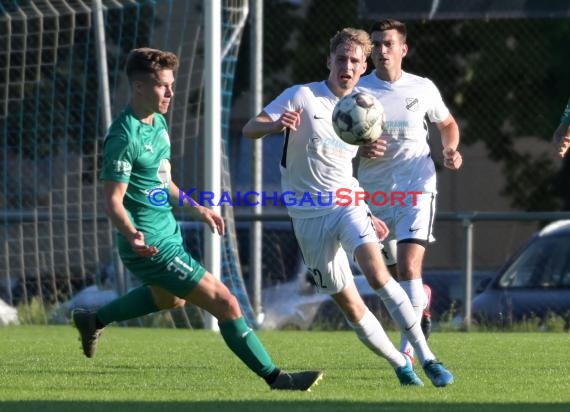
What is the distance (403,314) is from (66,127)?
8193 mm

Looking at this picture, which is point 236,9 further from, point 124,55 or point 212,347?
point 212,347

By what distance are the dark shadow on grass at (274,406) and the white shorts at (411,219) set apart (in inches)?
91.9

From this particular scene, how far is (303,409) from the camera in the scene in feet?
20.6

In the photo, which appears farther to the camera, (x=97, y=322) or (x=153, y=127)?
(x=97, y=322)

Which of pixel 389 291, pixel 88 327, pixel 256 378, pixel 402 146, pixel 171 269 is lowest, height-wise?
pixel 256 378

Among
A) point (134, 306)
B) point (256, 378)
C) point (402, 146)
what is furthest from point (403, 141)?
point (134, 306)

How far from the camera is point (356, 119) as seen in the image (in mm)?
7578

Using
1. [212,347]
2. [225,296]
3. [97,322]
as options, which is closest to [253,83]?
[212,347]

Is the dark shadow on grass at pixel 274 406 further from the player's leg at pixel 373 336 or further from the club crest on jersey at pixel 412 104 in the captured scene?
the club crest on jersey at pixel 412 104

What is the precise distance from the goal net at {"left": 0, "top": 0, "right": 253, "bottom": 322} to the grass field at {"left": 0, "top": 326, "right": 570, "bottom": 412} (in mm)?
2805

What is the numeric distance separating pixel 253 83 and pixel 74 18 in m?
1.99

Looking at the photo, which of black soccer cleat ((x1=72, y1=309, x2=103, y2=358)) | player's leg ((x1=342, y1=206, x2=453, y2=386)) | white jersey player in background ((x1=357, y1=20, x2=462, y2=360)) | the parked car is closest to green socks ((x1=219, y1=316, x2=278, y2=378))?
player's leg ((x1=342, y1=206, x2=453, y2=386))

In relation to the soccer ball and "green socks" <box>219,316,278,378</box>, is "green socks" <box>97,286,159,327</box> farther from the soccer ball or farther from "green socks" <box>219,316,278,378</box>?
the soccer ball

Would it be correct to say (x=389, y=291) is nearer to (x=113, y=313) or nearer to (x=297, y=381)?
(x=297, y=381)
